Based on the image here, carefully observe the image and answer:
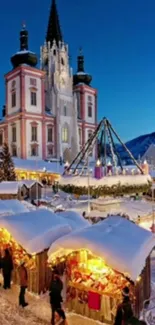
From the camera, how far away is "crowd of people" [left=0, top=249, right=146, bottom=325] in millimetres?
6061

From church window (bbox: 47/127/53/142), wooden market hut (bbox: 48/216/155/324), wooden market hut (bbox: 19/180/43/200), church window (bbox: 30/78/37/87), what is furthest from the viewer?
church window (bbox: 47/127/53/142)

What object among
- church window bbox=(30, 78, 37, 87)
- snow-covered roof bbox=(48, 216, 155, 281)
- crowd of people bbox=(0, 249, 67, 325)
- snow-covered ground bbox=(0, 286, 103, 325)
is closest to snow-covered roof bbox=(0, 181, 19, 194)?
crowd of people bbox=(0, 249, 67, 325)

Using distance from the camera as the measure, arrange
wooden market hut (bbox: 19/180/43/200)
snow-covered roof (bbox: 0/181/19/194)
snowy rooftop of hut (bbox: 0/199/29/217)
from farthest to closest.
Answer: wooden market hut (bbox: 19/180/43/200)
snow-covered roof (bbox: 0/181/19/194)
snowy rooftop of hut (bbox: 0/199/29/217)

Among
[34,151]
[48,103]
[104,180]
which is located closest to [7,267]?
[104,180]

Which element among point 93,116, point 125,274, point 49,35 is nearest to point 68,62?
point 49,35

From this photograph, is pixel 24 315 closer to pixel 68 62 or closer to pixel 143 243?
pixel 143 243

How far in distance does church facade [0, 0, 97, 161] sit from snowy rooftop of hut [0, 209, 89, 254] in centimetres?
4050

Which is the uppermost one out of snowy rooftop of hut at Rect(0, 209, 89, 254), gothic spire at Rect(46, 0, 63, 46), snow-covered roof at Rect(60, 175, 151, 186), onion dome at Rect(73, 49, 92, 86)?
gothic spire at Rect(46, 0, 63, 46)

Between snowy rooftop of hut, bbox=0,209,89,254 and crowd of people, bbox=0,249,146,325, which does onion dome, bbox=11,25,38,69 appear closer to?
snowy rooftop of hut, bbox=0,209,89,254

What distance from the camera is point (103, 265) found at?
723 centimetres

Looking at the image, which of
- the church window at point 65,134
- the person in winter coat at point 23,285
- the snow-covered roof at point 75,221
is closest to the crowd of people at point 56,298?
the person in winter coat at point 23,285

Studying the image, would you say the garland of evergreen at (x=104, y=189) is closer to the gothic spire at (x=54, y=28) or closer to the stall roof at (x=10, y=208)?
the stall roof at (x=10, y=208)

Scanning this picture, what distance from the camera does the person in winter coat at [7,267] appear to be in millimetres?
8664

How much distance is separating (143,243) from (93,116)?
2137 inches
